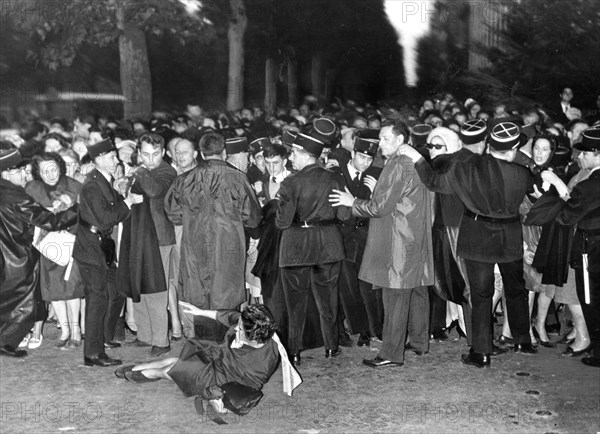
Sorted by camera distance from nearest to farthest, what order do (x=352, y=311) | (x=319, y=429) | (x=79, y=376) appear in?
(x=319, y=429) < (x=79, y=376) < (x=352, y=311)

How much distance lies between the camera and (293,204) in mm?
5930

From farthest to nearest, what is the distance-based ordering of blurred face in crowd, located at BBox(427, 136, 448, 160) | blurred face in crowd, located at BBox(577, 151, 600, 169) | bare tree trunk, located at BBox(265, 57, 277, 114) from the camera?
bare tree trunk, located at BBox(265, 57, 277, 114)
blurred face in crowd, located at BBox(427, 136, 448, 160)
blurred face in crowd, located at BBox(577, 151, 600, 169)

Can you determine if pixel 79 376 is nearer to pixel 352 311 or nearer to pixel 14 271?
pixel 14 271

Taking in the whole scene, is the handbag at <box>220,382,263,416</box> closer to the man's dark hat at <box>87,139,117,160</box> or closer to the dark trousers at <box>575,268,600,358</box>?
the man's dark hat at <box>87,139,117,160</box>

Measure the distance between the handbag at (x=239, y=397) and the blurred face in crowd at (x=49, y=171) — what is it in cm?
247

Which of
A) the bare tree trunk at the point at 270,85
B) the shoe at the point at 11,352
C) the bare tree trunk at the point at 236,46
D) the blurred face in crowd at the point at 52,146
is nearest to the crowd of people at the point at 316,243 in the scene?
the shoe at the point at 11,352

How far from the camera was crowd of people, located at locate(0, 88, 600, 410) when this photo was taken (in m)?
5.87

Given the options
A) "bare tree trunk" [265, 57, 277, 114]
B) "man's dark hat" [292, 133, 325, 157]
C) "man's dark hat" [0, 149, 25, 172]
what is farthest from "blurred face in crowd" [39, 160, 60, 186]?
"bare tree trunk" [265, 57, 277, 114]

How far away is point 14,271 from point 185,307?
1412 mm

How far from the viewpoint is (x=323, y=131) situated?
5957 mm

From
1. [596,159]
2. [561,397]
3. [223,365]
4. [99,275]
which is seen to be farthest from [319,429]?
[596,159]

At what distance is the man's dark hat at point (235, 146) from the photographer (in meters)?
6.52

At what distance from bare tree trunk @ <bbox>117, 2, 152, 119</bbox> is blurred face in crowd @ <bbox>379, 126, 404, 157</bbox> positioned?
9438mm

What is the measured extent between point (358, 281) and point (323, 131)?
144cm
